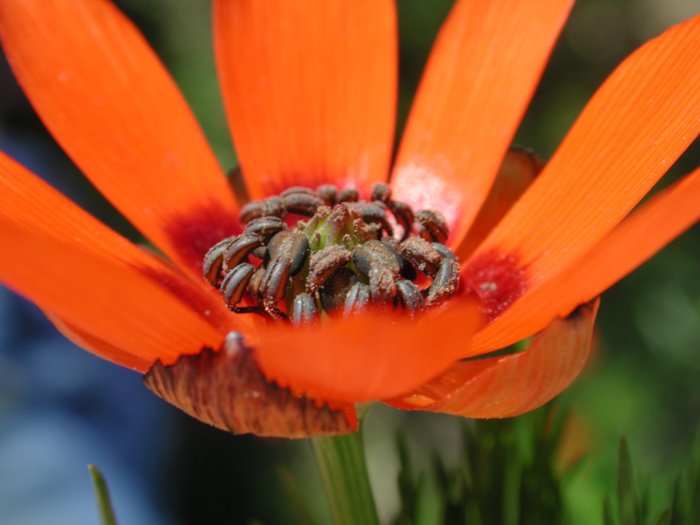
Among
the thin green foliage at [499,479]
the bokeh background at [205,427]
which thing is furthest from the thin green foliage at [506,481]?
the bokeh background at [205,427]

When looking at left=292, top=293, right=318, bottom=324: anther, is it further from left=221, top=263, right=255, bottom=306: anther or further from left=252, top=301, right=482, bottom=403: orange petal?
left=252, top=301, right=482, bottom=403: orange petal

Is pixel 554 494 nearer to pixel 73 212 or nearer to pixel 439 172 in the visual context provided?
pixel 439 172

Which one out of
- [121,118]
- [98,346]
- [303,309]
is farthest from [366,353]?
[121,118]

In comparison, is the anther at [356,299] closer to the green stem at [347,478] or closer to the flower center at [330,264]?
the flower center at [330,264]

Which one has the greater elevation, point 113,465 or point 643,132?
point 113,465

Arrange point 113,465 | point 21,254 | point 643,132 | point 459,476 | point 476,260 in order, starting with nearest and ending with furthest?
point 21,254
point 643,132
point 459,476
point 476,260
point 113,465

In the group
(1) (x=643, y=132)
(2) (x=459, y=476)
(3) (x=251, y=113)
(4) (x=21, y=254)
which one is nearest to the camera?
(4) (x=21, y=254)

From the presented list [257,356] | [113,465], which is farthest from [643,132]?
[113,465]
